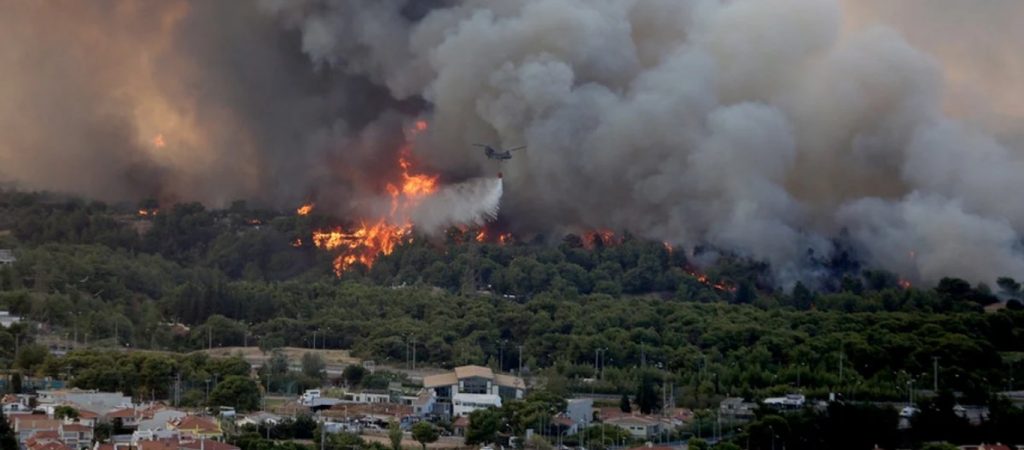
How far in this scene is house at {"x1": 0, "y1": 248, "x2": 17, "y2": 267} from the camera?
49.9m

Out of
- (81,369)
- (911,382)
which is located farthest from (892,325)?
(81,369)

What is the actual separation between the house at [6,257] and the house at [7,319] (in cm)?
548

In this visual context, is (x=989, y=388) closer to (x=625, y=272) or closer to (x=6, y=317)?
(x=625, y=272)

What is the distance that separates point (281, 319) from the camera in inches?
1763

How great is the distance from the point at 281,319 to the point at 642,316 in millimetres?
7510

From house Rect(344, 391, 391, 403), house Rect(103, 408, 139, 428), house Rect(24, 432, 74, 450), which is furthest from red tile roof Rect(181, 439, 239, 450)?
house Rect(344, 391, 391, 403)

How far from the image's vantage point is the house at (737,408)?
117 ft

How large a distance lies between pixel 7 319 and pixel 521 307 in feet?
34.7

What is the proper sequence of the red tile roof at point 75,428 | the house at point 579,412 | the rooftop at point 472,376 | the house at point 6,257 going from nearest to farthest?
1. the red tile roof at point 75,428
2. the house at point 579,412
3. the rooftop at point 472,376
4. the house at point 6,257

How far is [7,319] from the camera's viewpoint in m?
43.6

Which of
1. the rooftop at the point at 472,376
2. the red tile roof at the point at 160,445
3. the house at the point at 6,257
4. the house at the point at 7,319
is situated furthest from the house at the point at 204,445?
→ the house at the point at 6,257

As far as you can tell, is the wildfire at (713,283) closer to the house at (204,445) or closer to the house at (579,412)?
the house at (579,412)

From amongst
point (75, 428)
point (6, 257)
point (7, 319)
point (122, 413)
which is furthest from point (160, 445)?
point (6, 257)

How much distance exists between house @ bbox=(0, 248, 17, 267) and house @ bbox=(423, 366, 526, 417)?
14.4m
